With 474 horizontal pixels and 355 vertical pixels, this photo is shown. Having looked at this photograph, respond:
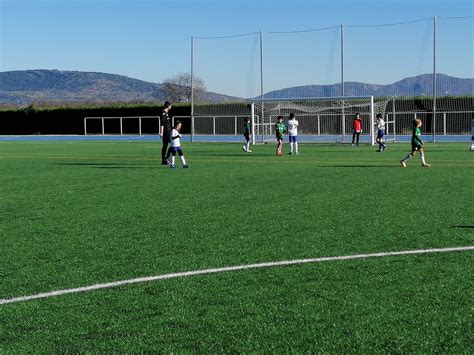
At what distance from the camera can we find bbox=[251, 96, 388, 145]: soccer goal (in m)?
42.2

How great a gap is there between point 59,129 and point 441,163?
49876mm

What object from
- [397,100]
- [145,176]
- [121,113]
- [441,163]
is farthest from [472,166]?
[121,113]

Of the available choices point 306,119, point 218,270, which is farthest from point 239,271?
point 306,119

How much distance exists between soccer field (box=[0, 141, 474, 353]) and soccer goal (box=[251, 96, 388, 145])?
27.8 metres

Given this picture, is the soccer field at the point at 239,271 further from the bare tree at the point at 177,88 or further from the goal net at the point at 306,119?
the bare tree at the point at 177,88

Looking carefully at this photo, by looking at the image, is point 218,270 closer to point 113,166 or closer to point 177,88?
point 113,166

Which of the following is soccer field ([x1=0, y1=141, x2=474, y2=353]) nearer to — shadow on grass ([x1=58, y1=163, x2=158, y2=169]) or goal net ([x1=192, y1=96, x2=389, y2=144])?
shadow on grass ([x1=58, y1=163, x2=158, y2=169])

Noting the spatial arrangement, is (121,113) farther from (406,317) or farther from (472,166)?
(406,317)

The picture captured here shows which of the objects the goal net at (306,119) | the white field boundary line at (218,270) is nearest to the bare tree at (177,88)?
the goal net at (306,119)

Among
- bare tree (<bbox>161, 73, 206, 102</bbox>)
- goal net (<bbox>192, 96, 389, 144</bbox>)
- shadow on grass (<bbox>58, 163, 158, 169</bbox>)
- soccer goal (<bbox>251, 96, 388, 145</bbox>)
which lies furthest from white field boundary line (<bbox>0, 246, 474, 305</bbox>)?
bare tree (<bbox>161, 73, 206, 102</bbox>)

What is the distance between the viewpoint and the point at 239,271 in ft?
22.5

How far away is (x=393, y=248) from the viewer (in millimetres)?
7902

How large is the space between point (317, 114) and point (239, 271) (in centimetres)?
4047

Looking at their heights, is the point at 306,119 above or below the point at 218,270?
above
